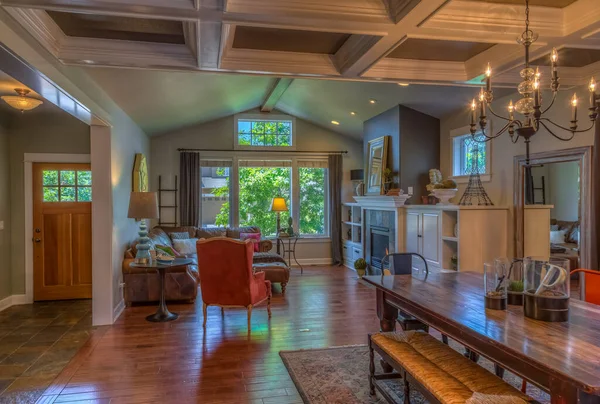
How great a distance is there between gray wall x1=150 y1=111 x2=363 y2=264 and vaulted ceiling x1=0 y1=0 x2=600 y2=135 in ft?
11.4

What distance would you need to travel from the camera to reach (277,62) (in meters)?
3.50

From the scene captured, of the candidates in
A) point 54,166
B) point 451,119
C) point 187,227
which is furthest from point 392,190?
point 54,166

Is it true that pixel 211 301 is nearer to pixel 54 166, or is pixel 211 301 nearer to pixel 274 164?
pixel 54 166

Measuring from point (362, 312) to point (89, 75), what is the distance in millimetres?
3968

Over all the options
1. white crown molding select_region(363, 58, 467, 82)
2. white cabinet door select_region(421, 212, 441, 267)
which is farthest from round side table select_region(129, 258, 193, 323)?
white cabinet door select_region(421, 212, 441, 267)

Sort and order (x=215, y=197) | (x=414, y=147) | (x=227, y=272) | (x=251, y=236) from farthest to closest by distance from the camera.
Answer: (x=215, y=197), (x=251, y=236), (x=414, y=147), (x=227, y=272)

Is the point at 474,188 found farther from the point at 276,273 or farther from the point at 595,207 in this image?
the point at 276,273

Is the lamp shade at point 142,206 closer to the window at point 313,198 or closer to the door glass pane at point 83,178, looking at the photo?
the door glass pane at point 83,178

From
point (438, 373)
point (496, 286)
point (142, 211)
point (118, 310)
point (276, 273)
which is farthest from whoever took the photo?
point (276, 273)

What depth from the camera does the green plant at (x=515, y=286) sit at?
93.3 inches

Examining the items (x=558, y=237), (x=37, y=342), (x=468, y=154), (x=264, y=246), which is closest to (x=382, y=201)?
(x=468, y=154)

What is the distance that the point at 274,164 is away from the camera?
28.9ft

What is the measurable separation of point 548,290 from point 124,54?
3.31 metres

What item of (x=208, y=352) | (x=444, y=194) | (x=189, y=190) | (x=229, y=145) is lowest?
(x=208, y=352)
